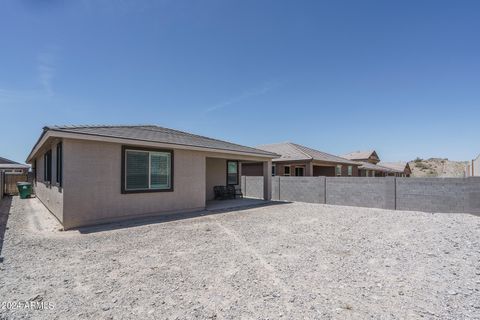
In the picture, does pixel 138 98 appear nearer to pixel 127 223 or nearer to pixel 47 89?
pixel 47 89

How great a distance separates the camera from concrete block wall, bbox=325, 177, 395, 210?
1148 centimetres

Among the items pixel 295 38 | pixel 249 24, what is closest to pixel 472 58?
pixel 295 38

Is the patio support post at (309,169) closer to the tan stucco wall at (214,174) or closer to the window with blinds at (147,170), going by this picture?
the tan stucco wall at (214,174)

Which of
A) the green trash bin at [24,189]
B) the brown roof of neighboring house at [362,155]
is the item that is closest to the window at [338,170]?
the brown roof of neighboring house at [362,155]

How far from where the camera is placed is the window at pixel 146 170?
8.06m

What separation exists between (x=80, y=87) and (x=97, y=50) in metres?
2.44

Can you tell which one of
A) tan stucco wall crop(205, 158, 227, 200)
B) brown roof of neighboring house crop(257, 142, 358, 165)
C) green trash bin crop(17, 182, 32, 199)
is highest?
brown roof of neighboring house crop(257, 142, 358, 165)

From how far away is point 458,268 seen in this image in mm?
4227

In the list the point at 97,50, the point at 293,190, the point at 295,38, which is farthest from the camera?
→ the point at 293,190

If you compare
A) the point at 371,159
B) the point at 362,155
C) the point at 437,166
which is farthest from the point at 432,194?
the point at 437,166

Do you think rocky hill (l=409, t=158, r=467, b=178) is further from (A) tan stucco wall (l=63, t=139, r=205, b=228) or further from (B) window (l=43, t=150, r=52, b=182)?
(B) window (l=43, t=150, r=52, b=182)

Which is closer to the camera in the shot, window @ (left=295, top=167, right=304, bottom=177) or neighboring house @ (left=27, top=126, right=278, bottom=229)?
neighboring house @ (left=27, top=126, right=278, bottom=229)

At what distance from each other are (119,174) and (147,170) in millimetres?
984

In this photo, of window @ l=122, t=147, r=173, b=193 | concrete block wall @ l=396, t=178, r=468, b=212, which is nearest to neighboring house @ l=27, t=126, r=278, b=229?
window @ l=122, t=147, r=173, b=193
